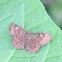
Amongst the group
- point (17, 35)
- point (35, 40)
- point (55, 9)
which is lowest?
point (55, 9)

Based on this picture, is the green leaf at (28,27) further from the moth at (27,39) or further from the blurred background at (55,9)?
the blurred background at (55,9)

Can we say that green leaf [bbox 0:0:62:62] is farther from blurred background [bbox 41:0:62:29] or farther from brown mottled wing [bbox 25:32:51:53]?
blurred background [bbox 41:0:62:29]

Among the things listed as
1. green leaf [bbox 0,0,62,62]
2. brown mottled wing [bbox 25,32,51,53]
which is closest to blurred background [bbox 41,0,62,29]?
green leaf [bbox 0,0,62,62]

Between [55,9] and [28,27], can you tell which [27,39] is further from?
[55,9]

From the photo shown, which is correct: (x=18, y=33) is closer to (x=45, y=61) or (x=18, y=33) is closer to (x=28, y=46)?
(x=28, y=46)

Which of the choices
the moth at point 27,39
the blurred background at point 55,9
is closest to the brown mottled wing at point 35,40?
the moth at point 27,39

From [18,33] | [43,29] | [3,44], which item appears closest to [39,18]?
[43,29]

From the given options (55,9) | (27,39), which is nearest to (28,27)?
(27,39)

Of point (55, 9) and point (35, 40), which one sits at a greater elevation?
point (35, 40)

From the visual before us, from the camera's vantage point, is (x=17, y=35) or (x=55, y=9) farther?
(x=55, y=9)
